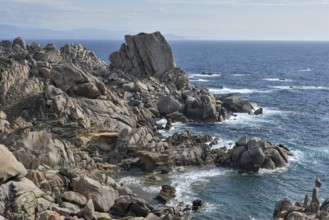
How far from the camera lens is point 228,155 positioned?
72.2 metres

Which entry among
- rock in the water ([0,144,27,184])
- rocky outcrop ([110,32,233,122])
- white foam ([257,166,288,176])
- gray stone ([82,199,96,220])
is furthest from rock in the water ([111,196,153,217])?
rocky outcrop ([110,32,233,122])

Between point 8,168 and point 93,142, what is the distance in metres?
31.2

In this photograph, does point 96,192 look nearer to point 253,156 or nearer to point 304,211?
point 304,211

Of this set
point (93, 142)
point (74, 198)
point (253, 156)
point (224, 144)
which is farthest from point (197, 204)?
point (224, 144)

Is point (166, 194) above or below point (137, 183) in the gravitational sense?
above

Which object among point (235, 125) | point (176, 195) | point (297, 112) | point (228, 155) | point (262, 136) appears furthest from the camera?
point (297, 112)

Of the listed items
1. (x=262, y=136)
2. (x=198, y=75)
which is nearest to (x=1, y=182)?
(x=262, y=136)

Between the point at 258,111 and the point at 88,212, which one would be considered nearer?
the point at 88,212

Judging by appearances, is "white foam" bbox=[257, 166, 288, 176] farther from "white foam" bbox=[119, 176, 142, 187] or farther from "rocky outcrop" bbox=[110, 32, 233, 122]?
"rocky outcrop" bbox=[110, 32, 233, 122]

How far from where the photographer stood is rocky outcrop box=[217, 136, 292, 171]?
229 ft

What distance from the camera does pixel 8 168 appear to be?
41.4 m

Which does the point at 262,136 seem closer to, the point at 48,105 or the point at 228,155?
the point at 228,155

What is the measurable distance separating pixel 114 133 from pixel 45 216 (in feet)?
116

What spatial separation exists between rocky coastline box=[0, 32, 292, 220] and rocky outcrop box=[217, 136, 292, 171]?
154 millimetres
